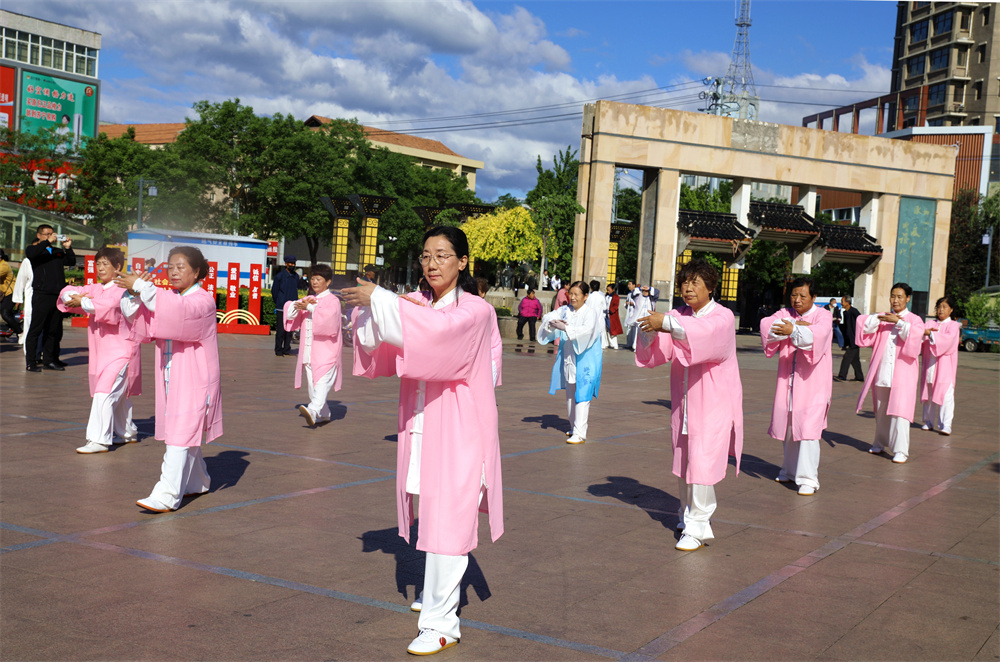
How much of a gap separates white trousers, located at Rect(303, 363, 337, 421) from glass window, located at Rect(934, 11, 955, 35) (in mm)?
79721

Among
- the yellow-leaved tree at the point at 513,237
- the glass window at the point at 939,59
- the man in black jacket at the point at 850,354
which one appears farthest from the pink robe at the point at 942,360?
the glass window at the point at 939,59

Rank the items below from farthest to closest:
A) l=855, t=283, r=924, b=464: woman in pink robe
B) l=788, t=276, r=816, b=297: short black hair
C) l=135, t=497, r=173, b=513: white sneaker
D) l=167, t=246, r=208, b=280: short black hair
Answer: l=855, t=283, r=924, b=464: woman in pink robe
l=788, t=276, r=816, b=297: short black hair
l=167, t=246, r=208, b=280: short black hair
l=135, t=497, r=173, b=513: white sneaker

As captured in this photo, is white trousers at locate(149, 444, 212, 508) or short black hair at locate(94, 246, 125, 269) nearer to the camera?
white trousers at locate(149, 444, 212, 508)

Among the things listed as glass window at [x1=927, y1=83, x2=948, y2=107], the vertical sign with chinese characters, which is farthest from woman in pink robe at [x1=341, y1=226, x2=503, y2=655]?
glass window at [x1=927, y1=83, x2=948, y2=107]

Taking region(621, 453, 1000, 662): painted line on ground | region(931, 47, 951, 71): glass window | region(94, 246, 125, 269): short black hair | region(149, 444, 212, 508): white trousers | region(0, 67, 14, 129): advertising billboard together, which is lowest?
region(621, 453, 1000, 662): painted line on ground

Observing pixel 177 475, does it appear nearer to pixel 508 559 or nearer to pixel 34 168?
pixel 508 559

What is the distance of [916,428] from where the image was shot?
42.1 feet

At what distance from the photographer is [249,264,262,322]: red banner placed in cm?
2225

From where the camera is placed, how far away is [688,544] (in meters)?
5.80

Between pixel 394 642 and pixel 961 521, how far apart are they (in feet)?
16.2

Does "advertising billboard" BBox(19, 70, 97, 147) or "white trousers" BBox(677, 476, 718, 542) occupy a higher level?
"advertising billboard" BBox(19, 70, 97, 147)

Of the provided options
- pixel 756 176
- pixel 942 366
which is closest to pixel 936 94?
pixel 756 176

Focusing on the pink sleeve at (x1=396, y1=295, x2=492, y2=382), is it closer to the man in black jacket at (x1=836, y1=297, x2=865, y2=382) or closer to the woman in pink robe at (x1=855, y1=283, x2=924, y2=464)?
the woman in pink robe at (x1=855, y1=283, x2=924, y2=464)

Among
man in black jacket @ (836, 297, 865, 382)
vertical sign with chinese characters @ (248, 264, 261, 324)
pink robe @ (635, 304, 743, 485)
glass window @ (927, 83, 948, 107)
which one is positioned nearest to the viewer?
pink robe @ (635, 304, 743, 485)
